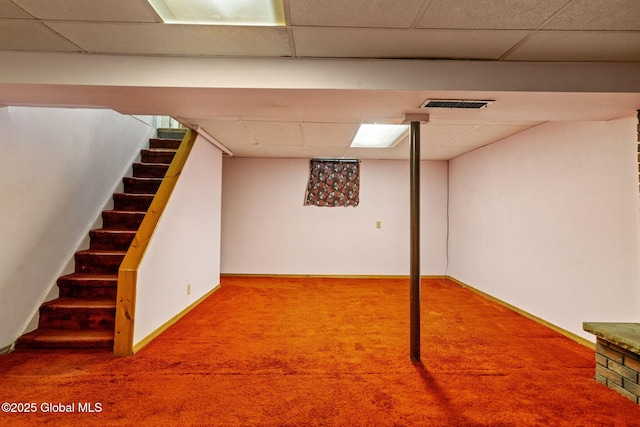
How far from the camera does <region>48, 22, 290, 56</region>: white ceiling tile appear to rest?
6.07ft

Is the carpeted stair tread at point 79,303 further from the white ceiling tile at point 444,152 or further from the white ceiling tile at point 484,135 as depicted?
the white ceiling tile at point 444,152

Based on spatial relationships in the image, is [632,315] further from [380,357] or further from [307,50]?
[307,50]

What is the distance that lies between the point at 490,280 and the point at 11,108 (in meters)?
5.48

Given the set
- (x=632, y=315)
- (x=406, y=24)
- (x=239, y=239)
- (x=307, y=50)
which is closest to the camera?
(x=406, y=24)

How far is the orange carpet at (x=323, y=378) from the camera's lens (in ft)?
5.94

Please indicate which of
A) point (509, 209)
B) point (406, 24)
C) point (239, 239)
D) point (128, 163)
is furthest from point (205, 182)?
point (509, 209)

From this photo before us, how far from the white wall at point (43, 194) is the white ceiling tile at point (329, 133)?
230 cm

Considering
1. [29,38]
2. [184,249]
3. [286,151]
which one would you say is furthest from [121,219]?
[286,151]

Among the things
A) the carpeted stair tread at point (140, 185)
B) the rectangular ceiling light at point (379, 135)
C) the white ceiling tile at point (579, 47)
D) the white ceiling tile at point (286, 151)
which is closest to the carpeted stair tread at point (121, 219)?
the carpeted stair tread at point (140, 185)

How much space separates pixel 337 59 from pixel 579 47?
1.51 m

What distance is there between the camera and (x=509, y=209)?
4004 millimetres

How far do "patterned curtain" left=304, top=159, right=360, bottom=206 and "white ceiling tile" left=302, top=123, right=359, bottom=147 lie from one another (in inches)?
47.2

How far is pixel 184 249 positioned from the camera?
3.62 meters

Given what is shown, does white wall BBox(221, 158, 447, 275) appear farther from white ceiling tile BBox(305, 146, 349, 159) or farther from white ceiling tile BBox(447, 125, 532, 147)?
white ceiling tile BBox(447, 125, 532, 147)
